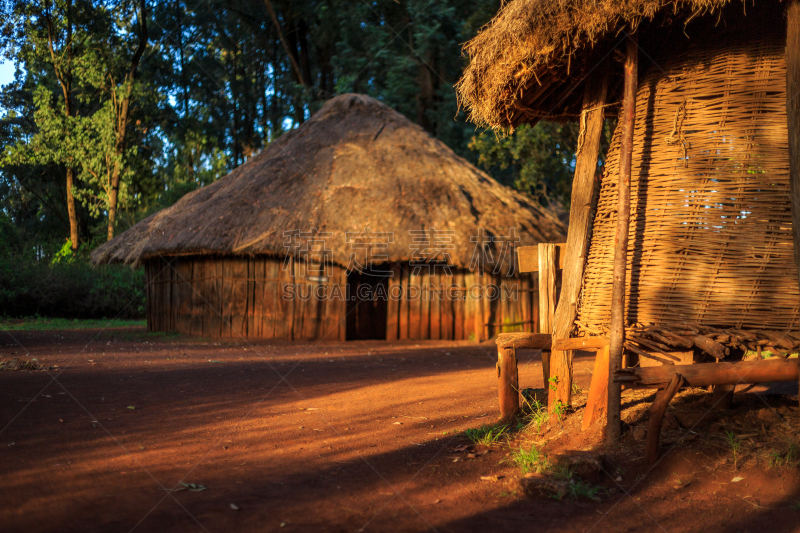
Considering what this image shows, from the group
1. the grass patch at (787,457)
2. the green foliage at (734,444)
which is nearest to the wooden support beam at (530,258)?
the green foliage at (734,444)

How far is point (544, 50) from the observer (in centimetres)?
367

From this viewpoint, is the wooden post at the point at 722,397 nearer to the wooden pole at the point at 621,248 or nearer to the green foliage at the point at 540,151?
the wooden pole at the point at 621,248

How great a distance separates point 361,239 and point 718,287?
27.0 feet

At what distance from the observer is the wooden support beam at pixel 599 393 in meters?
3.63

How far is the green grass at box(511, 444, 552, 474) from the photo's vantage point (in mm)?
3285

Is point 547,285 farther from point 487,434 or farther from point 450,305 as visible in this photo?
point 450,305

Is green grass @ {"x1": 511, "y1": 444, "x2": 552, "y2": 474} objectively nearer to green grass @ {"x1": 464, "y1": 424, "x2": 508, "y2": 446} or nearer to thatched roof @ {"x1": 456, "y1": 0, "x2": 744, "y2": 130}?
green grass @ {"x1": 464, "y1": 424, "x2": 508, "y2": 446}

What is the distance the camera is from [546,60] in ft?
12.2

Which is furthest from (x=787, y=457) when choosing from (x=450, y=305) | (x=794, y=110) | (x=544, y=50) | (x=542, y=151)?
(x=542, y=151)

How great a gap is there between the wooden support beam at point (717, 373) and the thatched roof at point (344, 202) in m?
7.89

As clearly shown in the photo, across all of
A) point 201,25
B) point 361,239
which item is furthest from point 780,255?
point 201,25

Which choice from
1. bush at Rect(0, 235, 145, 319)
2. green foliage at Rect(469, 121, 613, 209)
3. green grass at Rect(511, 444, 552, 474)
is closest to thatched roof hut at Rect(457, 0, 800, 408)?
green grass at Rect(511, 444, 552, 474)

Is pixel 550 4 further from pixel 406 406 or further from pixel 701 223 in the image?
pixel 406 406

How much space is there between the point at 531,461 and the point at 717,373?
1.10 metres
